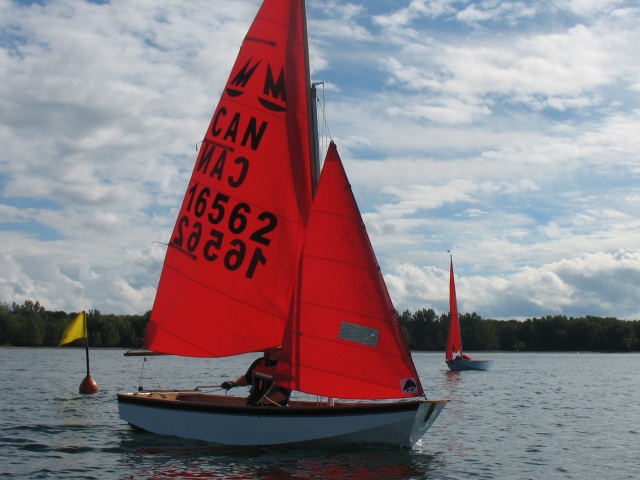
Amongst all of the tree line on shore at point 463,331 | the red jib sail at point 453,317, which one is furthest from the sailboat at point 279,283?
the tree line on shore at point 463,331

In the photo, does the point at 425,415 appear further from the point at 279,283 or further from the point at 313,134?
the point at 313,134

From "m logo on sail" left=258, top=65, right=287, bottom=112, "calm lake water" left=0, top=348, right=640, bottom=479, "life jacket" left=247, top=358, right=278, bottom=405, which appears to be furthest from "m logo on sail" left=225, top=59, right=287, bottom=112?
"calm lake water" left=0, top=348, right=640, bottom=479

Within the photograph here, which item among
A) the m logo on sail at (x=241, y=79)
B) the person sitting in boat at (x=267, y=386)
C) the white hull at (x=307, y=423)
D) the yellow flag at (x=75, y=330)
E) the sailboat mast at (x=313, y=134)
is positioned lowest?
the white hull at (x=307, y=423)

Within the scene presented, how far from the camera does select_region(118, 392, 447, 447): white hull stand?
17.3 meters

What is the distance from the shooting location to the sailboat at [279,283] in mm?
17531

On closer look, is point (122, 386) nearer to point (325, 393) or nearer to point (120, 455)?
point (120, 455)

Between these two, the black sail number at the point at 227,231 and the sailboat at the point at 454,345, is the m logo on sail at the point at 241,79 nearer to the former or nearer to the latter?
the black sail number at the point at 227,231

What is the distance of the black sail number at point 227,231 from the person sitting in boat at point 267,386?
7.04ft

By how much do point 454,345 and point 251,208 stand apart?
177 ft

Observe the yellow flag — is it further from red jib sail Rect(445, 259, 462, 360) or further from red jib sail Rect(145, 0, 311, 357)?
red jib sail Rect(445, 259, 462, 360)

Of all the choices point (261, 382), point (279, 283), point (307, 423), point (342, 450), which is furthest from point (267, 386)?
point (279, 283)

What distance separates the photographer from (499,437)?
25219 mm

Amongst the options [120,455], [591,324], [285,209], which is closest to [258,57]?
[285,209]

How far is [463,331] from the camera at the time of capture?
167875mm
